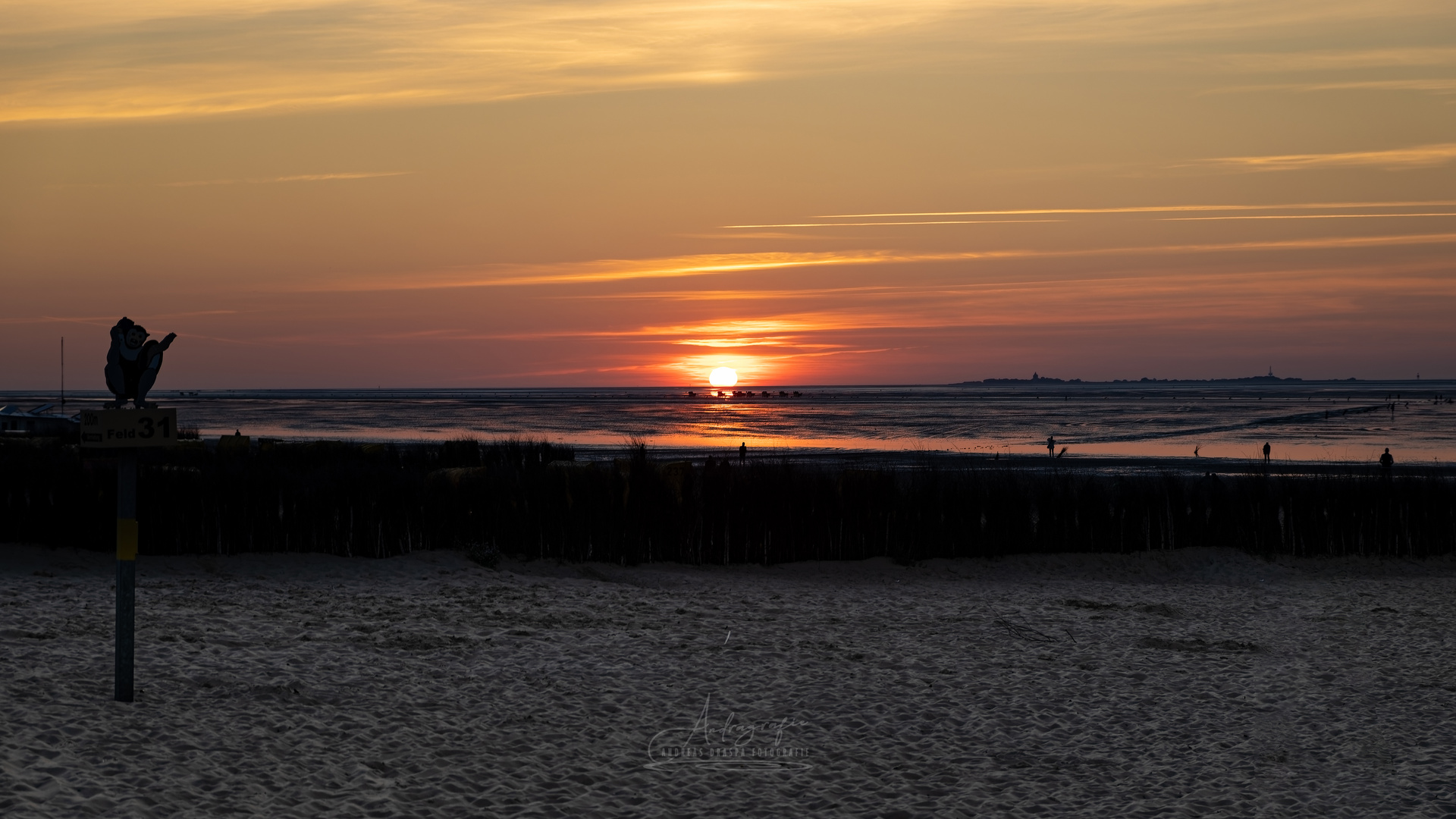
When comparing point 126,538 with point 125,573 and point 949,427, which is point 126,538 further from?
point 949,427

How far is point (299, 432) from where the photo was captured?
65.3 meters

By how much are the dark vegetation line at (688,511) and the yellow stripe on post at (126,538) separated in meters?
7.57

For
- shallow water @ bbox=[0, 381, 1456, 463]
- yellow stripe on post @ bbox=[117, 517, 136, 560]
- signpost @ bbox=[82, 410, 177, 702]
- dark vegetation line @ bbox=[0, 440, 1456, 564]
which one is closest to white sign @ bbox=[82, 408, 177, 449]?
signpost @ bbox=[82, 410, 177, 702]

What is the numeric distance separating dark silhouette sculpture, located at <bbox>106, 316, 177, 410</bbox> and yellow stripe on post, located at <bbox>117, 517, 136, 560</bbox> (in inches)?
29.3

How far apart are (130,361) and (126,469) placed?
2.34 feet

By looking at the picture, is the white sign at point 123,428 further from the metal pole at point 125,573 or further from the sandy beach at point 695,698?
the sandy beach at point 695,698

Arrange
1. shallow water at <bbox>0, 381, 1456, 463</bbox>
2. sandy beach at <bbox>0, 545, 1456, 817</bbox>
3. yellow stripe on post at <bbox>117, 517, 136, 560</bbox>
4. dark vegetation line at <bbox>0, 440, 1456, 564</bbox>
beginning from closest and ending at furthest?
1. sandy beach at <bbox>0, 545, 1456, 817</bbox>
2. yellow stripe on post at <bbox>117, 517, 136, 560</bbox>
3. dark vegetation line at <bbox>0, 440, 1456, 564</bbox>
4. shallow water at <bbox>0, 381, 1456, 463</bbox>

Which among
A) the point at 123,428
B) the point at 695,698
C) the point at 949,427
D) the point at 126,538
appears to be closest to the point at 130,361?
the point at 123,428

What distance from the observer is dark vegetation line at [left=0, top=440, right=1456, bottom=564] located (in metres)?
15.0

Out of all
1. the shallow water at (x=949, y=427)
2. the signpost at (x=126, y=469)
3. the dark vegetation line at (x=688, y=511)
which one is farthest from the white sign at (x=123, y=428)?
the shallow water at (x=949, y=427)

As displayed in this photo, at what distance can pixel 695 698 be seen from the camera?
8.98 meters

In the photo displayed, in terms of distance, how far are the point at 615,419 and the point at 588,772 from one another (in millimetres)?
79573

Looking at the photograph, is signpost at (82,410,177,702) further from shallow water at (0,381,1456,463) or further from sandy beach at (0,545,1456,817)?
shallow water at (0,381,1456,463)

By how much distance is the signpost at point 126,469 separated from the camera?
7609 millimetres
